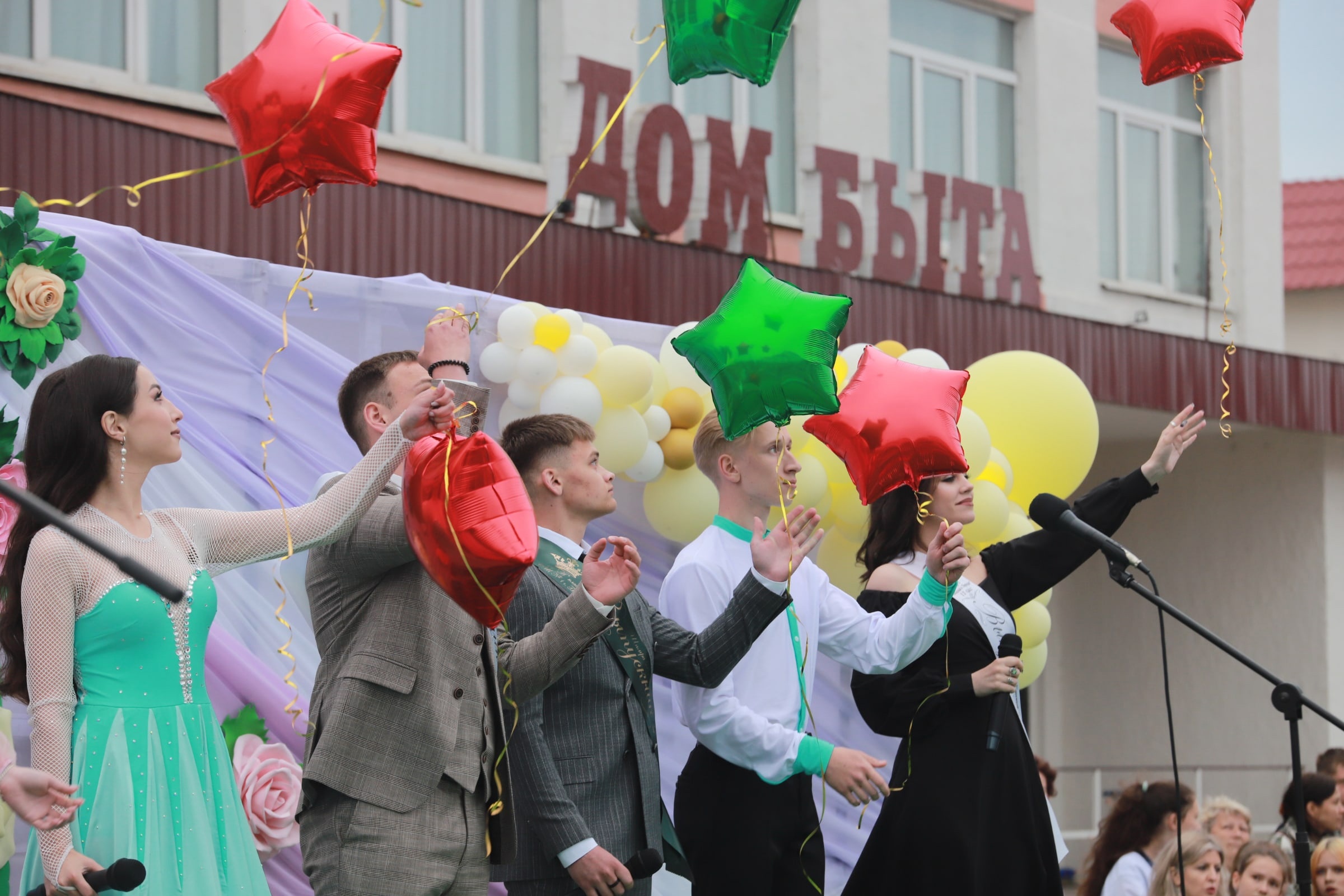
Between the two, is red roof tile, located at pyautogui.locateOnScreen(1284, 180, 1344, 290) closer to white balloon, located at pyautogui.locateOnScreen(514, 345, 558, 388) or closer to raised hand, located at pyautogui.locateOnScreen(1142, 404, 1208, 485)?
raised hand, located at pyautogui.locateOnScreen(1142, 404, 1208, 485)

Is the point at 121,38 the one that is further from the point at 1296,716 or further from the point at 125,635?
the point at 1296,716

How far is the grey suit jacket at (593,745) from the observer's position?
335cm

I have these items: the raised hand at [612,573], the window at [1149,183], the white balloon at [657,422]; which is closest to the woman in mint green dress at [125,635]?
the raised hand at [612,573]

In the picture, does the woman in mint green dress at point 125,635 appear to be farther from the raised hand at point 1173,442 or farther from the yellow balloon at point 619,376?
the raised hand at point 1173,442

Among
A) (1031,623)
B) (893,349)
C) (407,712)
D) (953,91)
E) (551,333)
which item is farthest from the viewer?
(953,91)

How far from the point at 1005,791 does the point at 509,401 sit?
5.64ft

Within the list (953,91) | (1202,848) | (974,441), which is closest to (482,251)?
(974,441)

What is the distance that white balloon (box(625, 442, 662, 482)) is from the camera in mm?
4633

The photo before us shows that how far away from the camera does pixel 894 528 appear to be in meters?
4.58

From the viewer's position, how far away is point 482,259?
242 inches

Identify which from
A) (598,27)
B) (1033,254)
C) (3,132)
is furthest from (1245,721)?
(3,132)

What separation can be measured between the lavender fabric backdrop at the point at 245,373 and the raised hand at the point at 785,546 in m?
1.14

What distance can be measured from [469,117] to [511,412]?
4.35m

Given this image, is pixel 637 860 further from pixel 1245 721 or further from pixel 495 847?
pixel 1245 721
